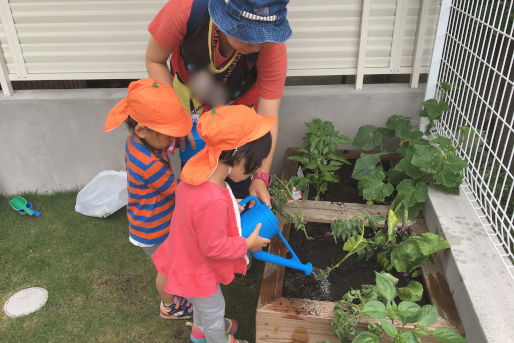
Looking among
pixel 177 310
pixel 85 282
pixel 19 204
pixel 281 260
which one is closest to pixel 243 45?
pixel 281 260

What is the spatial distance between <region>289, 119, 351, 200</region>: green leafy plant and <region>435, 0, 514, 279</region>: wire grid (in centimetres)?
68

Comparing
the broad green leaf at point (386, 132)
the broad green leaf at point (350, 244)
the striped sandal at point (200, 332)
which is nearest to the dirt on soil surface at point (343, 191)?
the broad green leaf at point (386, 132)

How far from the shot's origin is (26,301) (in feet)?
8.33

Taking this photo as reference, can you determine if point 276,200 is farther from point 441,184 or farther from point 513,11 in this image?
point 513,11

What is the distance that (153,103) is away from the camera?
1.84m

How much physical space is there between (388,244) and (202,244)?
98cm

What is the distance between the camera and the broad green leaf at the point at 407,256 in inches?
76.2

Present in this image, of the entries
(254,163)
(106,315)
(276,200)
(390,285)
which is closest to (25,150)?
(106,315)

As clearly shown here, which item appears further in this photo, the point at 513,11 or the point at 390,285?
the point at 513,11

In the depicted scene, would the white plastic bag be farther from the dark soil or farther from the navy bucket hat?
the navy bucket hat

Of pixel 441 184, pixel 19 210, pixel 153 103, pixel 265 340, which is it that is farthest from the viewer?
pixel 19 210

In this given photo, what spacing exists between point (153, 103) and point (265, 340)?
119 cm

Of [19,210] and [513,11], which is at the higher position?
[513,11]

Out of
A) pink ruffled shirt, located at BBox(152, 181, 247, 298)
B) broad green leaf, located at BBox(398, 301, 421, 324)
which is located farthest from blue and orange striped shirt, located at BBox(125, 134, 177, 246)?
broad green leaf, located at BBox(398, 301, 421, 324)
